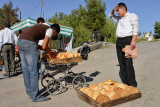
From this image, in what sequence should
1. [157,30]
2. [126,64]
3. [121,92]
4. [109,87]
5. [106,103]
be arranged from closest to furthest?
1. [106,103]
2. [121,92]
3. [109,87]
4. [126,64]
5. [157,30]

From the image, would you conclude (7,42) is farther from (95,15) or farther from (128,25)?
(95,15)

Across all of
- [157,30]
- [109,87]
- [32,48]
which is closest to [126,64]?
[109,87]

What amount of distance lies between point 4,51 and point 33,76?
3.81 metres

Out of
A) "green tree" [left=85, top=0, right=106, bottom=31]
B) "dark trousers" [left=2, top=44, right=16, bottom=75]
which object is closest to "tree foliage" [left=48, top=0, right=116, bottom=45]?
"green tree" [left=85, top=0, right=106, bottom=31]

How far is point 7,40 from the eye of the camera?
278 inches

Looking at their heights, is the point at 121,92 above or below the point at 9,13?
below

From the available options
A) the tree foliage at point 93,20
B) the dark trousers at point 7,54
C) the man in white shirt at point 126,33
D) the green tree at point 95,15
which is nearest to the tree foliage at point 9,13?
the tree foliage at point 93,20

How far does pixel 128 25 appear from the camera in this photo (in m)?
4.54

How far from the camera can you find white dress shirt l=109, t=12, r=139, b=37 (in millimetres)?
4422

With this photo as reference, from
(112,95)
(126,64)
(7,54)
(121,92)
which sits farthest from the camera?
(7,54)

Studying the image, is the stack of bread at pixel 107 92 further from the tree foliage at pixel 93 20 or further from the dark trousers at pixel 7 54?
the tree foliage at pixel 93 20

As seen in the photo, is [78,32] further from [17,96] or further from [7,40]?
[17,96]

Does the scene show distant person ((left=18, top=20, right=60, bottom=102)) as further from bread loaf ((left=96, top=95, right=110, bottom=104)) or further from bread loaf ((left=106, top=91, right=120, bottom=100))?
bread loaf ((left=106, top=91, right=120, bottom=100))

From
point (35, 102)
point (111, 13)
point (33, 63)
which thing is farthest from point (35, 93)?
point (111, 13)
